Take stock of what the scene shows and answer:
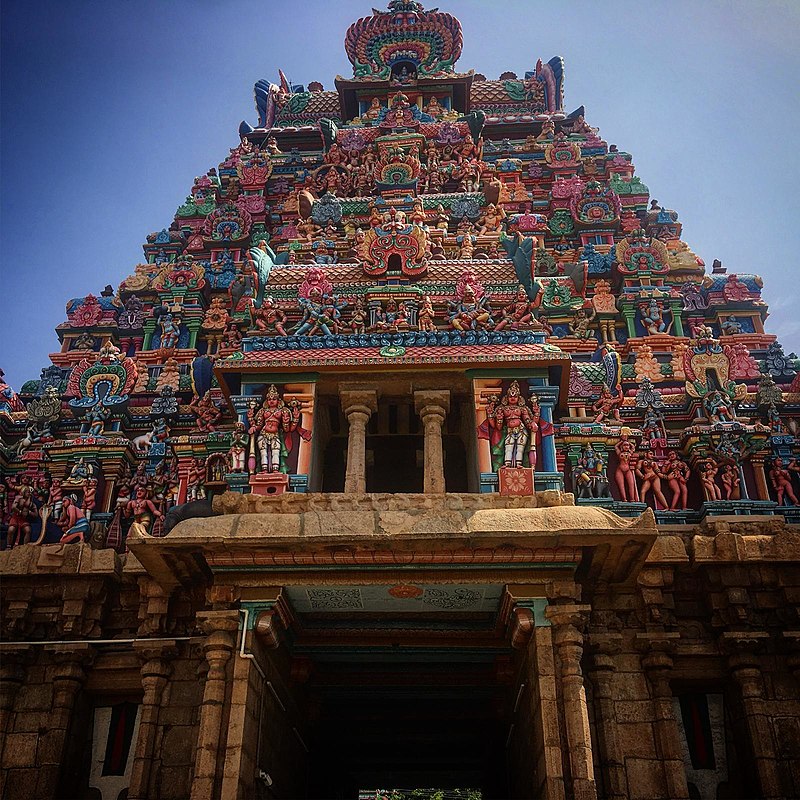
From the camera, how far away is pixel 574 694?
27.8 ft

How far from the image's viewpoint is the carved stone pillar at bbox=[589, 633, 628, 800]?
9320mm

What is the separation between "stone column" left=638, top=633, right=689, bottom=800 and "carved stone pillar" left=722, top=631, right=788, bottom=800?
0.76 meters

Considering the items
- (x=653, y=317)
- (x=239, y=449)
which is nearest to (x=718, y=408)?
(x=653, y=317)

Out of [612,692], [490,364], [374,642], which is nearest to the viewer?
[612,692]

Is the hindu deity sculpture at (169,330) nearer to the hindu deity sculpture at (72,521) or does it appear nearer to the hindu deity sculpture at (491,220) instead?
the hindu deity sculpture at (72,521)

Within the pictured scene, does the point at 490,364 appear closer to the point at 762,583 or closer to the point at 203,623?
the point at 762,583

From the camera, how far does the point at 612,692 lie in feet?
32.6

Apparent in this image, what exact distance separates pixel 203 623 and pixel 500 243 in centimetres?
936

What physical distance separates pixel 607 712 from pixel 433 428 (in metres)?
4.46

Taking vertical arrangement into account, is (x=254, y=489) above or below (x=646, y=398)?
below

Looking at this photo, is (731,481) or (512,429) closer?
(512,429)

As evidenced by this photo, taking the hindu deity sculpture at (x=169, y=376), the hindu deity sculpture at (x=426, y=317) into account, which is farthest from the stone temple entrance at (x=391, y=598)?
the hindu deity sculpture at (x=169, y=376)

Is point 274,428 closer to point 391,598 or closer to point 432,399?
point 432,399

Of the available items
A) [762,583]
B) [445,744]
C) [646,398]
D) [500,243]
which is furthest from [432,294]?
[445,744]
